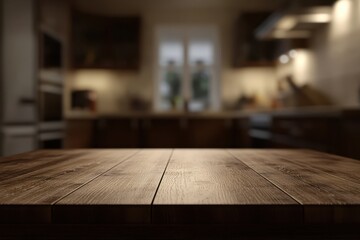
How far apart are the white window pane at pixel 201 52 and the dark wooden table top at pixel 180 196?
4.94 meters

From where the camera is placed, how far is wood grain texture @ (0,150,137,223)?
1.94ft

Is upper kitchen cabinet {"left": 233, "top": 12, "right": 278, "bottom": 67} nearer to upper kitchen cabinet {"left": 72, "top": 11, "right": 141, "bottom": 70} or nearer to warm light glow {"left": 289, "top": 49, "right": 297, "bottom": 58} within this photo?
warm light glow {"left": 289, "top": 49, "right": 297, "bottom": 58}

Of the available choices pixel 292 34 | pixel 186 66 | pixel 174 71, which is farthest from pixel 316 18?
pixel 174 71

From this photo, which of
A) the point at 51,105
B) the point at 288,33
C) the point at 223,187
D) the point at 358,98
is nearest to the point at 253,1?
the point at 288,33

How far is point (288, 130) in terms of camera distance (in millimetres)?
3115

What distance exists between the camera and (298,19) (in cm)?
361

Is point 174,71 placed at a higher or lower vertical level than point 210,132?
higher

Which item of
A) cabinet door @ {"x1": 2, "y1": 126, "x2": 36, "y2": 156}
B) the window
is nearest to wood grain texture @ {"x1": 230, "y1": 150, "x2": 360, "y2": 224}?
cabinet door @ {"x1": 2, "y1": 126, "x2": 36, "y2": 156}

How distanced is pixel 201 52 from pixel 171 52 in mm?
450

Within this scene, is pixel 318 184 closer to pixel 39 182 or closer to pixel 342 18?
Answer: pixel 39 182

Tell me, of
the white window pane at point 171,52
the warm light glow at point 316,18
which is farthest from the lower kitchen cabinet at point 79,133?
the warm light glow at point 316,18

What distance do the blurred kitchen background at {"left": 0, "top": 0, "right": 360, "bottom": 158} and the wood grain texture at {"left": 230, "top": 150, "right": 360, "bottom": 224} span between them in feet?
5.05
